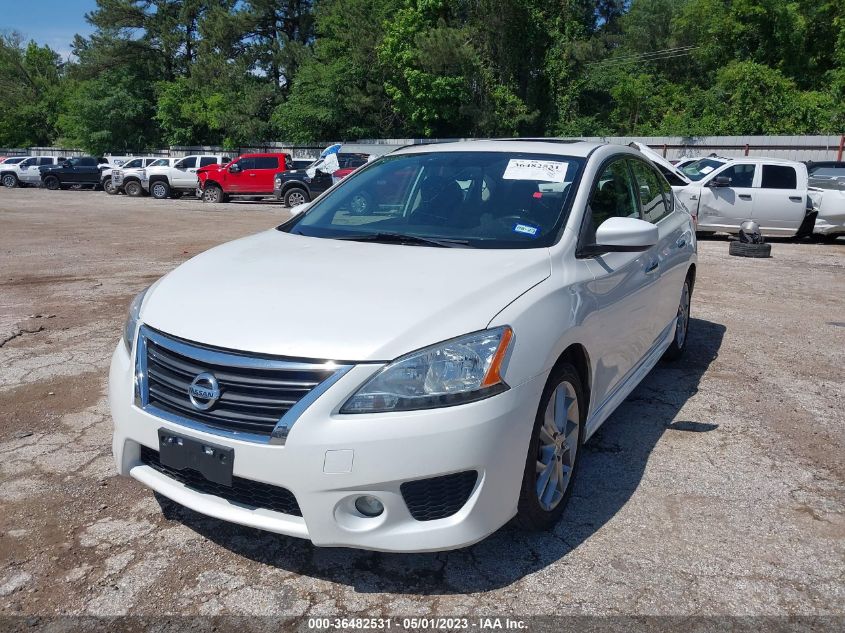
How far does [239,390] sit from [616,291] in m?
1.99

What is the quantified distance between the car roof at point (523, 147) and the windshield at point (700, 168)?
1104 cm

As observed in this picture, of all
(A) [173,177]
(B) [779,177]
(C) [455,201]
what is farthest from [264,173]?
(C) [455,201]

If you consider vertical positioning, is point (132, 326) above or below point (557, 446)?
above

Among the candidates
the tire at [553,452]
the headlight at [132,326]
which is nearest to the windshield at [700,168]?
the tire at [553,452]

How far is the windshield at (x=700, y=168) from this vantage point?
14438mm

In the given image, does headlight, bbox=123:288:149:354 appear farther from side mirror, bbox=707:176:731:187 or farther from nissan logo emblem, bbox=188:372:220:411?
side mirror, bbox=707:176:731:187

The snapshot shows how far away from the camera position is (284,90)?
161ft

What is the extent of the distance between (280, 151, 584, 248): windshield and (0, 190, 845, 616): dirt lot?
135 cm

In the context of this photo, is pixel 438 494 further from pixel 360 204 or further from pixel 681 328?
pixel 681 328

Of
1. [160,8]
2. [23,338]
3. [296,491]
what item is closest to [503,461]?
[296,491]

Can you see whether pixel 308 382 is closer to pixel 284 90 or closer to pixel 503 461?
pixel 503 461

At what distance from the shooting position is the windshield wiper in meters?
3.42

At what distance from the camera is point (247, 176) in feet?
84.2

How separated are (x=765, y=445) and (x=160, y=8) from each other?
57226 millimetres
